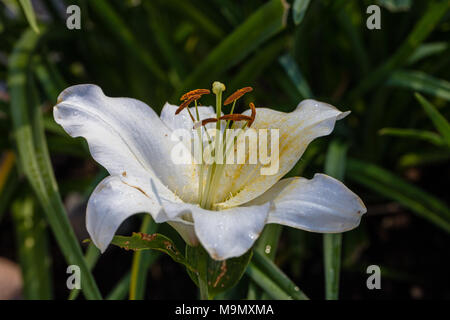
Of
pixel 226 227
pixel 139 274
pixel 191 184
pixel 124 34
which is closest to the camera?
pixel 226 227

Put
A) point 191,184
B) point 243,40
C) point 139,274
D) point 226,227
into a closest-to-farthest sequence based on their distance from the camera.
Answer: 1. point 226,227
2. point 191,184
3. point 139,274
4. point 243,40

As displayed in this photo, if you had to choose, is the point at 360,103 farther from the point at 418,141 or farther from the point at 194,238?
the point at 194,238

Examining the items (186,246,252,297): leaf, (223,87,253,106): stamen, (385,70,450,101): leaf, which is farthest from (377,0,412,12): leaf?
(186,246,252,297): leaf

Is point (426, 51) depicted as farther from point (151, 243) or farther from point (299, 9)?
point (151, 243)

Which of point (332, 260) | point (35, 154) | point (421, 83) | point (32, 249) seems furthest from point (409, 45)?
point (32, 249)

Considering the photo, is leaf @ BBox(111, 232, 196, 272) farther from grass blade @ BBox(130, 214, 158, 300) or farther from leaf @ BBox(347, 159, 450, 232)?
leaf @ BBox(347, 159, 450, 232)
